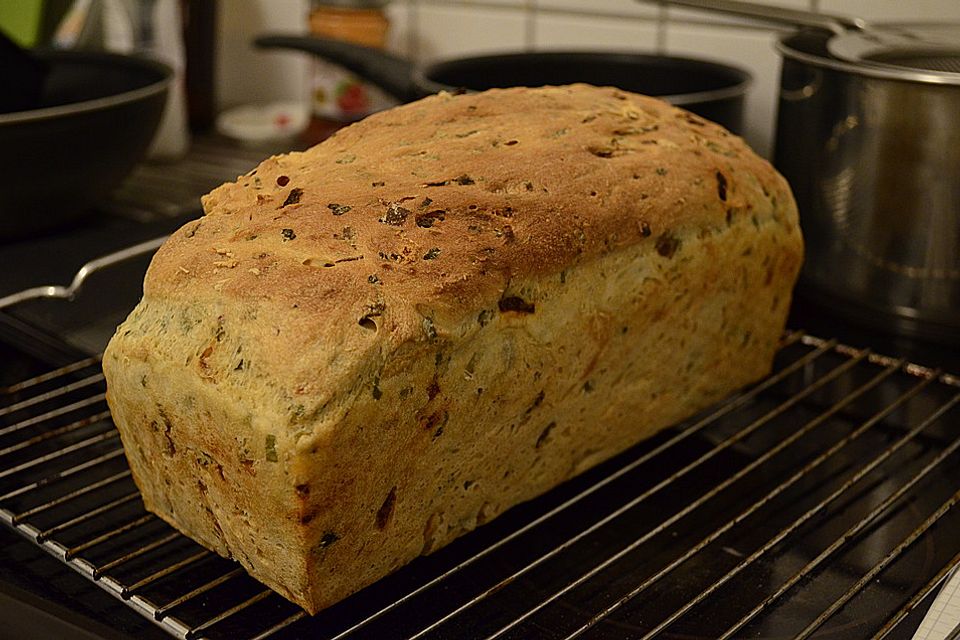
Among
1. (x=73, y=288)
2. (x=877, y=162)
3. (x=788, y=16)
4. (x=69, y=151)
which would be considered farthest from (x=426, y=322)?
(x=69, y=151)

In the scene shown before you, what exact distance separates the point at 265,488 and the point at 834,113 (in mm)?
801

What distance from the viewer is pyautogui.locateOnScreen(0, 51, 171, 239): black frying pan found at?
140 cm

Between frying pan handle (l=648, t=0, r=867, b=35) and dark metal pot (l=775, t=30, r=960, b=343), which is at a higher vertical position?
frying pan handle (l=648, t=0, r=867, b=35)

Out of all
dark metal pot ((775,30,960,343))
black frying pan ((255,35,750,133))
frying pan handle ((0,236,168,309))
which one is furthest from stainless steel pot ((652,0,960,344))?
frying pan handle ((0,236,168,309))

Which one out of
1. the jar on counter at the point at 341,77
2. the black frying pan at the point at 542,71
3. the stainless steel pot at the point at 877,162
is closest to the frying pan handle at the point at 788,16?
the stainless steel pot at the point at 877,162

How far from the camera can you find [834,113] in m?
1.21

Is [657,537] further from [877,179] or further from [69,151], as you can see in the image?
[69,151]

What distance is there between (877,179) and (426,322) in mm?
659

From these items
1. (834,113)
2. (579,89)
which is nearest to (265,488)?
(579,89)

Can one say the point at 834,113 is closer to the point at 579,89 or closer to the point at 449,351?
the point at 579,89

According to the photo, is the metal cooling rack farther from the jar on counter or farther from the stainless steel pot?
the jar on counter

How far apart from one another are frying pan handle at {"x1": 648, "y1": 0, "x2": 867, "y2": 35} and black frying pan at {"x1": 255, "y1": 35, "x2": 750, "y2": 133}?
0.45 feet

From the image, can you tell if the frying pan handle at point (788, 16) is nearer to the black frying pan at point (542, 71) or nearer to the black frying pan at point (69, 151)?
the black frying pan at point (542, 71)

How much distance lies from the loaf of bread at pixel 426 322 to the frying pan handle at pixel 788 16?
1.02 feet
